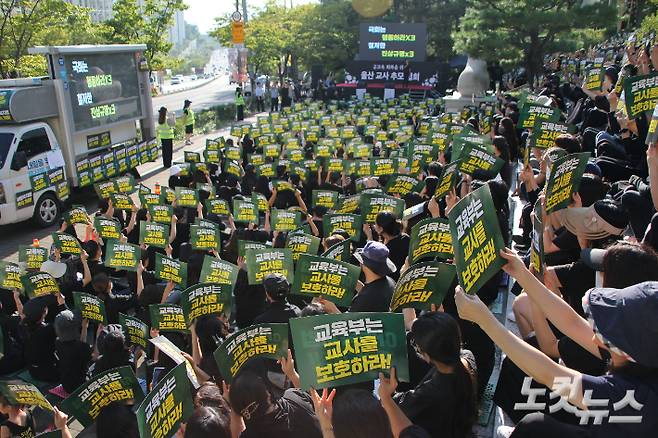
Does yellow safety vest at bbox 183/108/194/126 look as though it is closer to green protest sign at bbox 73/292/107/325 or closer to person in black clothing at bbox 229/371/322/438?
green protest sign at bbox 73/292/107/325

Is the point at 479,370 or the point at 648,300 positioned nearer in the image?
the point at 648,300

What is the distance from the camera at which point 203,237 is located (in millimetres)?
6426

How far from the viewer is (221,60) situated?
16312 centimetres

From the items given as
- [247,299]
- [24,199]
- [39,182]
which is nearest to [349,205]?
[247,299]

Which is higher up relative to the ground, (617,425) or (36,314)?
(617,425)

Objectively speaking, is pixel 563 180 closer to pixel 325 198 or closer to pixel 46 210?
pixel 325 198

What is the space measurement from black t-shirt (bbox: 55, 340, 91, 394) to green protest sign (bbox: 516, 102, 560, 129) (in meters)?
6.00

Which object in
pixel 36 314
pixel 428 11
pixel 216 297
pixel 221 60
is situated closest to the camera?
pixel 216 297

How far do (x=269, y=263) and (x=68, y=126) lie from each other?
962cm

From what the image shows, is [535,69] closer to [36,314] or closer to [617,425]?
[36,314]

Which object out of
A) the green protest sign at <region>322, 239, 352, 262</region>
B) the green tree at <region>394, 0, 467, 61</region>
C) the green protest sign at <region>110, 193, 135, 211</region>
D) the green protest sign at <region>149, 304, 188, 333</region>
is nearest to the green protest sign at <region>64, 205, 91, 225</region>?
the green protest sign at <region>110, 193, 135, 211</region>

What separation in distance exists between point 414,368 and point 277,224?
3.49 metres

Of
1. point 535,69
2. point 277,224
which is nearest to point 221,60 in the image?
point 535,69

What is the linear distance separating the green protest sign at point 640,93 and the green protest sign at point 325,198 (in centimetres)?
348
